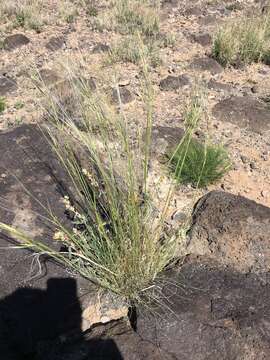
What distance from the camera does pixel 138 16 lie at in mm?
6445

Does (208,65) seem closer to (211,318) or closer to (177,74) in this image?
(177,74)

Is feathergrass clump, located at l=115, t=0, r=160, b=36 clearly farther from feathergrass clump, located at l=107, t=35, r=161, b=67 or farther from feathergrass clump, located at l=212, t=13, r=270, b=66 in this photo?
feathergrass clump, located at l=212, t=13, r=270, b=66

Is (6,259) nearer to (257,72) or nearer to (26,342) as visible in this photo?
(26,342)

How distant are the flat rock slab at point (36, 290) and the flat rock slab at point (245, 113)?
2020mm

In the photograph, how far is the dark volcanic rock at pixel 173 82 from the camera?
16.0 feet

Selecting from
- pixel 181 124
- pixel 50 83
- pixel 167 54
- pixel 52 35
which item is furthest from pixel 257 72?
pixel 52 35

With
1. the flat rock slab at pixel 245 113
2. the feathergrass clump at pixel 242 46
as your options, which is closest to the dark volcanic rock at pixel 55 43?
the feathergrass clump at pixel 242 46

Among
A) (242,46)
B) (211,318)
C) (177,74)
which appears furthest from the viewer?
(242,46)

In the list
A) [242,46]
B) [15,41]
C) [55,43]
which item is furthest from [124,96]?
[15,41]

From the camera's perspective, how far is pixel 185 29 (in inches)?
252

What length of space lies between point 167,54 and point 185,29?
3.17 ft

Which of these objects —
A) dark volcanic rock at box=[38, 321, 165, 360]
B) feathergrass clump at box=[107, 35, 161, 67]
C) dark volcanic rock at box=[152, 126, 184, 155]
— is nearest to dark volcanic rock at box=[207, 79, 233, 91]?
feathergrass clump at box=[107, 35, 161, 67]

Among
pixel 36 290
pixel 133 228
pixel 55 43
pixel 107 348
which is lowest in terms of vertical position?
pixel 55 43

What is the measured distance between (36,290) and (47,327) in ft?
0.72
